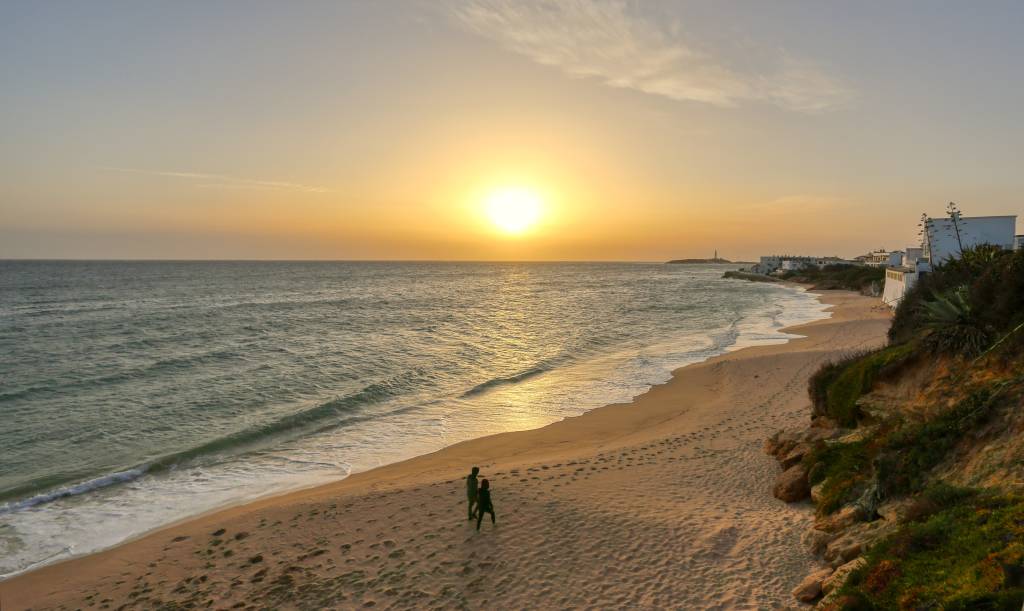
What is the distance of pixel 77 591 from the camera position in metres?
10.2

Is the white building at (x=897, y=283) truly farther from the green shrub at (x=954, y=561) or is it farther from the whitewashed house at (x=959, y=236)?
the green shrub at (x=954, y=561)

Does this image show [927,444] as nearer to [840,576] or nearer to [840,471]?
[840,471]

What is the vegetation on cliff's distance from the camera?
6.00 metres

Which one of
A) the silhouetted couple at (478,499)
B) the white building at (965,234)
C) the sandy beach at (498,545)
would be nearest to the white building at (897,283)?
the white building at (965,234)

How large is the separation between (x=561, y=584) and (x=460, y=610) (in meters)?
1.74

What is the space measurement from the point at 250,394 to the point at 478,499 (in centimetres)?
1724

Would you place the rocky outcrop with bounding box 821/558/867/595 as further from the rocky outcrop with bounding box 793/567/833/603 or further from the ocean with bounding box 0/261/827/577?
the ocean with bounding box 0/261/827/577

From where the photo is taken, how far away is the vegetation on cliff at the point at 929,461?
236 inches

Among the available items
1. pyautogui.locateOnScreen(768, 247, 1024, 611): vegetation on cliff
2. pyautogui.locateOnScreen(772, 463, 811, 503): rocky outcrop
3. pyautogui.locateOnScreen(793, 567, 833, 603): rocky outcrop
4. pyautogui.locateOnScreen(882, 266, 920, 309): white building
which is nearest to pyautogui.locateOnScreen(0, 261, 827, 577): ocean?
pyautogui.locateOnScreen(882, 266, 920, 309): white building

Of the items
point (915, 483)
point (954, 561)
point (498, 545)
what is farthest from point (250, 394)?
point (954, 561)

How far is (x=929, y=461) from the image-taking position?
8867 mm

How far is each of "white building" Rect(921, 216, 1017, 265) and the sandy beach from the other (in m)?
37.7

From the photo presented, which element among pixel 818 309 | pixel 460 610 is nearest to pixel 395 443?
pixel 460 610

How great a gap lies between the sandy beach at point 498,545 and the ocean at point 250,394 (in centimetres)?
181
